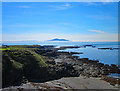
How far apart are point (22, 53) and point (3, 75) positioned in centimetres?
787

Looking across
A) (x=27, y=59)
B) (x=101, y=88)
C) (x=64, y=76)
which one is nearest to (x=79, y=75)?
(x=64, y=76)

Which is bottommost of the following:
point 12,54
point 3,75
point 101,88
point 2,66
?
point 101,88

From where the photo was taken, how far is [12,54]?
2670 cm

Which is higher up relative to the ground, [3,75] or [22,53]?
[22,53]

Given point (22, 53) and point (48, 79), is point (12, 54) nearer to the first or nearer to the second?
point (22, 53)

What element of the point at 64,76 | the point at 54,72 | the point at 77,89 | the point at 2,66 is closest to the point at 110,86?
the point at 77,89

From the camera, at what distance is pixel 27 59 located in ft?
86.4

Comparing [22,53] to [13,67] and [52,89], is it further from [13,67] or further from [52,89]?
[52,89]

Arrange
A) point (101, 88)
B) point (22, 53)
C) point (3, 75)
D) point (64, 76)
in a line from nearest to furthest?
point (101, 88) < point (3, 75) < point (64, 76) < point (22, 53)

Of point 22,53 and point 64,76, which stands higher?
point 22,53

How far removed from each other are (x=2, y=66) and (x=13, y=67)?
1.91 m

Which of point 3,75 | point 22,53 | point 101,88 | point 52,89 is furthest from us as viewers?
point 22,53

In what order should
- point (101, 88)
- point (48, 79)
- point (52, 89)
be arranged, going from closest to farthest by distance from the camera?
point (52, 89) < point (101, 88) < point (48, 79)

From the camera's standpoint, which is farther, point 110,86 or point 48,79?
point 48,79
